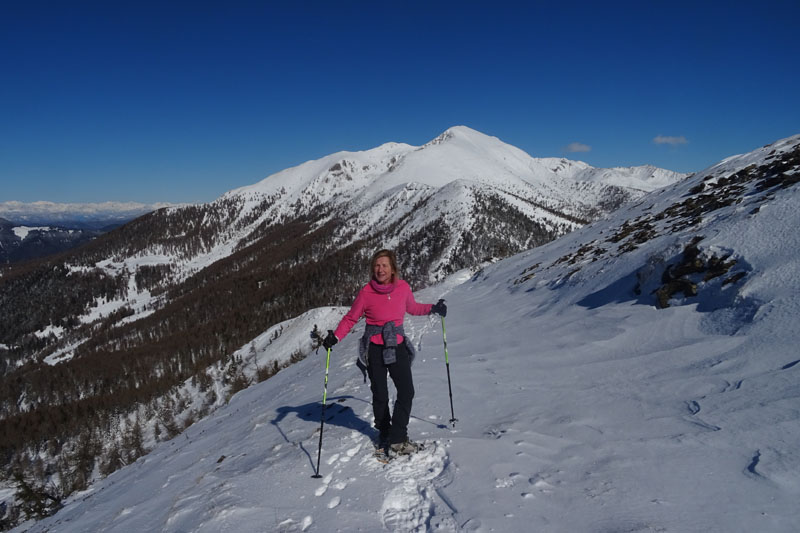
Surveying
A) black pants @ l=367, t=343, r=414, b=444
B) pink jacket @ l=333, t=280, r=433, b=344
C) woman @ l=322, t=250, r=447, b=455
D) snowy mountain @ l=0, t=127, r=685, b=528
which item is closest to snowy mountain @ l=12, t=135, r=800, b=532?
black pants @ l=367, t=343, r=414, b=444

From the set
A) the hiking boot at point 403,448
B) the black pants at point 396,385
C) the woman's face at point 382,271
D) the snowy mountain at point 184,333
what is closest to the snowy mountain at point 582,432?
the hiking boot at point 403,448

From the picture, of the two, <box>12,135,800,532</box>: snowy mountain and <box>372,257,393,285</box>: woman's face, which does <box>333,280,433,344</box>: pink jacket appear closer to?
<box>372,257,393,285</box>: woman's face

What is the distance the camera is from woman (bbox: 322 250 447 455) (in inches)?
236

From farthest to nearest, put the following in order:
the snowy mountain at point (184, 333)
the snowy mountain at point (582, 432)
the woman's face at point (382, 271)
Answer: the snowy mountain at point (184, 333) → the woman's face at point (382, 271) → the snowy mountain at point (582, 432)

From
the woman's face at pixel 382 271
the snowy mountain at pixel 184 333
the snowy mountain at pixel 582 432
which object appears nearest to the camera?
the snowy mountain at pixel 582 432

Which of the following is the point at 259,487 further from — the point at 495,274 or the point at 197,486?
the point at 495,274

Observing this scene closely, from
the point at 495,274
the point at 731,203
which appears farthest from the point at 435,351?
the point at 495,274

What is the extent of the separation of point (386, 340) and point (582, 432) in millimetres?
3418

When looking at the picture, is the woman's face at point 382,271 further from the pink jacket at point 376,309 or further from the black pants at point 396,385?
the black pants at point 396,385

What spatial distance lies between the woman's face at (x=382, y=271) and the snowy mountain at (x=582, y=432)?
9.46 ft

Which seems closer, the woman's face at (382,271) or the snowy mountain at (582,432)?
the snowy mountain at (582,432)

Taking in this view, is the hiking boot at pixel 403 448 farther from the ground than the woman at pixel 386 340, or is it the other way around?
the woman at pixel 386 340

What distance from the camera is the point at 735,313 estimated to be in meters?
8.09

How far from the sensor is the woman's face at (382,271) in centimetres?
598
